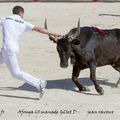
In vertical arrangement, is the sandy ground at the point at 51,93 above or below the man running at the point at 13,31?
below

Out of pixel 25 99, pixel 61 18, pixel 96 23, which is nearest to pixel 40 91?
pixel 25 99

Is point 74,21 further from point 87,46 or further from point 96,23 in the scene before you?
point 87,46

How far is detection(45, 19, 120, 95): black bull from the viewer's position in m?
10.3

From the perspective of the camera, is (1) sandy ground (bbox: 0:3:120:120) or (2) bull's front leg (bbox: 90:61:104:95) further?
(2) bull's front leg (bbox: 90:61:104:95)

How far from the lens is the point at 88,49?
1062 centimetres

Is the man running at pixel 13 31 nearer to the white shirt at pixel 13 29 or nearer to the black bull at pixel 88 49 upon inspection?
the white shirt at pixel 13 29

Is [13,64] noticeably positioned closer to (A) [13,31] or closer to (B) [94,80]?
(A) [13,31]

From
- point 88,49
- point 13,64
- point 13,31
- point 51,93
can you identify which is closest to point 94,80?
point 88,49

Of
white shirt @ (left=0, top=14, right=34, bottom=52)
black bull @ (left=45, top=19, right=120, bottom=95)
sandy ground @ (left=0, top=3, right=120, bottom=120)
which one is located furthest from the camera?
black bull @ (left=45, top=19, right=120, bottom=95)

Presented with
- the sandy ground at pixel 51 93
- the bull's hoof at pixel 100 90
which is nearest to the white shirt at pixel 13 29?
the sandy ground at pixel 51 93

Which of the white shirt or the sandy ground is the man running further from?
the sandy ground

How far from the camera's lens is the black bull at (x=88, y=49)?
33.8 ft

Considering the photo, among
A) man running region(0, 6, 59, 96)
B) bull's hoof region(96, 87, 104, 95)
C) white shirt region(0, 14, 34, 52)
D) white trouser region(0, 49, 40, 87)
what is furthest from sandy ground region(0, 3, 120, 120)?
white shirt region(0, 14, 34, 52)

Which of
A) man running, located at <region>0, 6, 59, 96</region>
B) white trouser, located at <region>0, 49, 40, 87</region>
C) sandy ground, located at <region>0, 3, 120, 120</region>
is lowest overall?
sandy ground, located at <region>0, 3, 120, 120</region>
